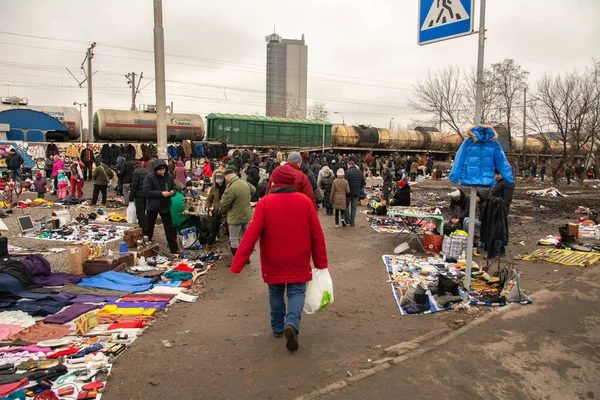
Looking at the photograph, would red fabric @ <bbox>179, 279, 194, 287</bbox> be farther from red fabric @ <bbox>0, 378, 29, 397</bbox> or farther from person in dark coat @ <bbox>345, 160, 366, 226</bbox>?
person in dark coat @ <bbox>345, 160, 366, 226</bbox>

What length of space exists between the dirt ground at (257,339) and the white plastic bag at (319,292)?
1.35 ft

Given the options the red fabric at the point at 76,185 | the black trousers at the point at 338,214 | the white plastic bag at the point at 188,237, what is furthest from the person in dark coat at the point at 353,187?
the red fabric at the point at 76,185

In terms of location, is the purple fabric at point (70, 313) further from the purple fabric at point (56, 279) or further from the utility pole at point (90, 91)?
the utility pole at point (90, 91)

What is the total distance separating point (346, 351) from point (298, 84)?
130887 mm

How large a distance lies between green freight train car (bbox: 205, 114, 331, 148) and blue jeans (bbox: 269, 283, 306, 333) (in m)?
30.8

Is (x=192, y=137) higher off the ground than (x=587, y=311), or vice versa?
(x=192, y=137)

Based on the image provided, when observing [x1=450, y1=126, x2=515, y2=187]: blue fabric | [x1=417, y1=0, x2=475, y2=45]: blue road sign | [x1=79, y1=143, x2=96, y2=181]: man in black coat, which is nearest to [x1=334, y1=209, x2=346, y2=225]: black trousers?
[x1=450, y1=126, x2=515, y2=187]: blue fabric

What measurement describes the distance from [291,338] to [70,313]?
2821 mm

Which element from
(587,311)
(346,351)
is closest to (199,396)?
(346,351)

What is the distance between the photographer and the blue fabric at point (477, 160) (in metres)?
5.17

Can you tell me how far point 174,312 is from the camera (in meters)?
5.24

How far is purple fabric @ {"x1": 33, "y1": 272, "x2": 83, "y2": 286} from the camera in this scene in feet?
19.7

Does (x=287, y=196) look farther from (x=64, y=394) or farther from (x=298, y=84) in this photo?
(x=298, y=84)

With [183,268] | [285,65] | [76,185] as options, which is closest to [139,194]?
[183,268]
